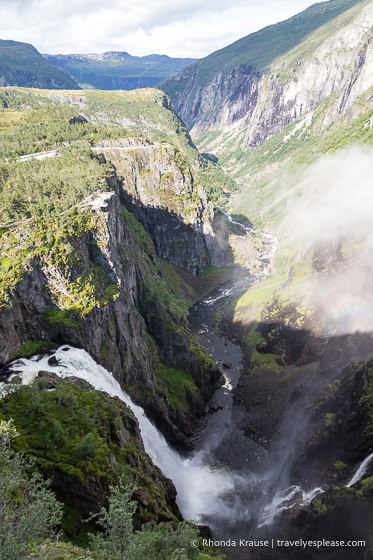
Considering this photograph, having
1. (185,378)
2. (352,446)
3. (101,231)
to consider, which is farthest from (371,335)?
(101,231)

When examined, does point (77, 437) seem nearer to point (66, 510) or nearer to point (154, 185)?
point (66, 510)

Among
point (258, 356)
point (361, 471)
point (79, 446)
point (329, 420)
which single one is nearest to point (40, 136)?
point (258, 356)

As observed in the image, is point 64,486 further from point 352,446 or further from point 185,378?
point 185,378

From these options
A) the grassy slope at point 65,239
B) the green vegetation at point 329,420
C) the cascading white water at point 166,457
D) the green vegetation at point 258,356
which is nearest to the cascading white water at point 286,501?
the cascading white water at point 166,457

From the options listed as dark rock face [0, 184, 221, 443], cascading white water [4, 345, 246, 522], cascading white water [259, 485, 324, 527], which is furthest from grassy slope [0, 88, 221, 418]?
cascading white water [259, 485, 324, 527]

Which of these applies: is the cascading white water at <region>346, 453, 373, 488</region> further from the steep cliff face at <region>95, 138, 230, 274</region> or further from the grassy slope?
the steep cliff face at <region>95, 138, 230, 274</region>

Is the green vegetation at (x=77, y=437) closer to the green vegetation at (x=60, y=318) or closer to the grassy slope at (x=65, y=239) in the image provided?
the green vegetation at (x=60, y=318)
